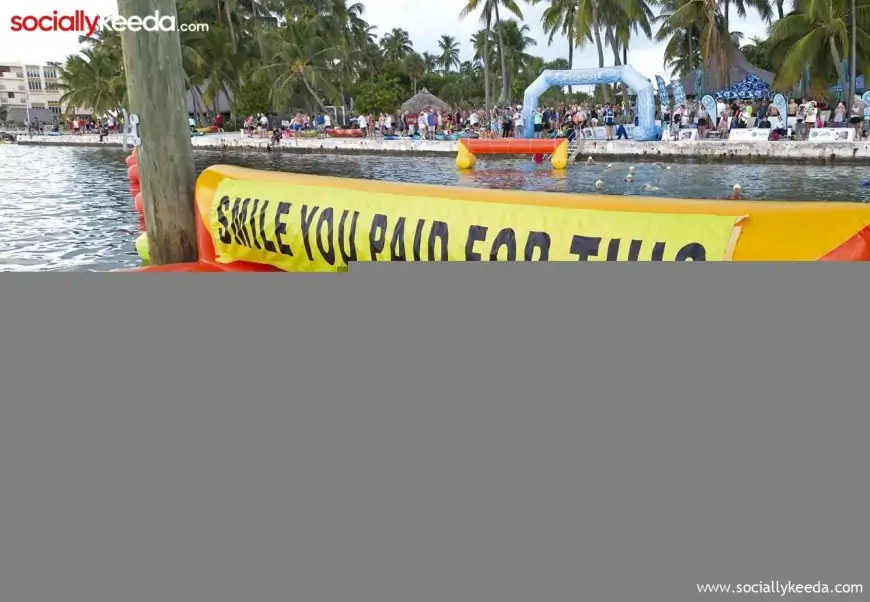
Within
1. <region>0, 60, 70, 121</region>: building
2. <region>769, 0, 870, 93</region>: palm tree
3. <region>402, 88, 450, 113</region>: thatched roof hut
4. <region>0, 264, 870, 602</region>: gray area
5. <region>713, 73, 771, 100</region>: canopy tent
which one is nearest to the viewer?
<region>0, 264, 870, 602</region>: gray area

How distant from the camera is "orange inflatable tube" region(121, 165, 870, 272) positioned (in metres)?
3.07

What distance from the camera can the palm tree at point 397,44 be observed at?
75.9m

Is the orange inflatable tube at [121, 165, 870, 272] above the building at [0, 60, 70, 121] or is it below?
below

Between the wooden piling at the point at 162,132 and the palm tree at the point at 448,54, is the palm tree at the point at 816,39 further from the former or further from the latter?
the palm tree at the point at 448,54

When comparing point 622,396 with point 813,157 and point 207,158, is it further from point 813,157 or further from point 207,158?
point 207,158

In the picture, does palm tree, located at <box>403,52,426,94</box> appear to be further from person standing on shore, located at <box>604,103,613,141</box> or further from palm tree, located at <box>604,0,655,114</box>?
person standing on shore, located at <box>604,103,613,141</box>

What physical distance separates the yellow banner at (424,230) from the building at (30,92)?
282ft

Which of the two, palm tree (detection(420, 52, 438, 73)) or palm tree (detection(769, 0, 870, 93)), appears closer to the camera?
Result: palm tree (detection(769, 0, 870, 93))

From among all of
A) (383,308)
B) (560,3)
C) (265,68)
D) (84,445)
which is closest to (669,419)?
(383,308)

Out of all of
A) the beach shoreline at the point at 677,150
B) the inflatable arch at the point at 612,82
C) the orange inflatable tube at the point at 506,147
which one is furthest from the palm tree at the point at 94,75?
the orange inflatable tube at the point at 506,147

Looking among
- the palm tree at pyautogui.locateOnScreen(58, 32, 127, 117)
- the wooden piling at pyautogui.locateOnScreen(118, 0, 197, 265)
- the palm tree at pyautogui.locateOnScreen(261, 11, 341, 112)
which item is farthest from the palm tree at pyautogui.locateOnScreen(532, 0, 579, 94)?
the wooden piling at pyautogui.locateOnScreen(118, 0, 197, 265)

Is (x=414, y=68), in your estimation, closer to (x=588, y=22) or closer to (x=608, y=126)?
(x=588, y=22)

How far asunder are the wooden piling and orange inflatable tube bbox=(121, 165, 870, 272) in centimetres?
92

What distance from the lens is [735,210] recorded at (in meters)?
3.30
